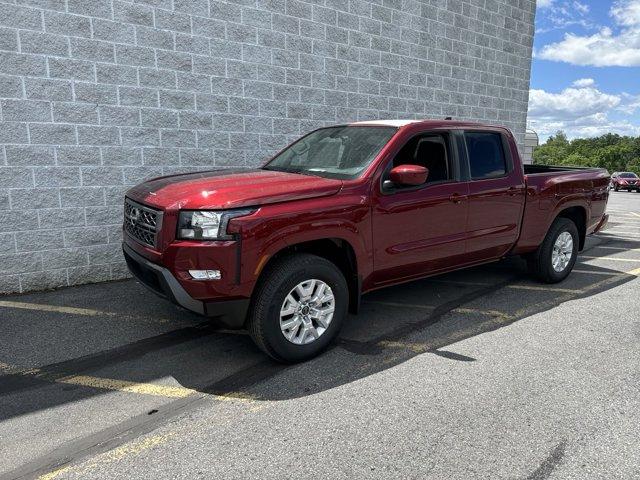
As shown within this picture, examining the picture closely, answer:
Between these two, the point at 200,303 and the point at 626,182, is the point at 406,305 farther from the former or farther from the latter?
the point at 626,182

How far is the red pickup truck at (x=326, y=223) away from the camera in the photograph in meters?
3.54

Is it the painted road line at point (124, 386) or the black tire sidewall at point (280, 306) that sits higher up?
the black tire sidewall at point (280, 306)

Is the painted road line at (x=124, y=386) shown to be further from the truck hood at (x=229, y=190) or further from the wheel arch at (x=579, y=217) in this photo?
the wheel arch at (x=579, y=217)

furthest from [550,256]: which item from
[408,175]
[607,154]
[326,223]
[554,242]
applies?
[607,154]

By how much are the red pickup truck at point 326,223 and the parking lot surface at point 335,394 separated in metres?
0.49

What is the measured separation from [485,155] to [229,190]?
116 inches

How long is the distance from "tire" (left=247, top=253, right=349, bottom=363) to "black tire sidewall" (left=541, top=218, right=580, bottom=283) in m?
3.17

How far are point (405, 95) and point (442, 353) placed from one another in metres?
6.26

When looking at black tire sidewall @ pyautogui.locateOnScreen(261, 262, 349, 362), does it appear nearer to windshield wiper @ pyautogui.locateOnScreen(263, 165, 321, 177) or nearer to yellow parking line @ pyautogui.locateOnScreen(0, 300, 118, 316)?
windshield wiper @ pyautogui.locateOnScreen(263, 165, 321, 177)

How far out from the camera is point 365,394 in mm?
3447

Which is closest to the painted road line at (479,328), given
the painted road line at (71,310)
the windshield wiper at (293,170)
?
the windshield wiper at (293,170)

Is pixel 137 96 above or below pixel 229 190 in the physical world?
above

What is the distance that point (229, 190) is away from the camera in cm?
368

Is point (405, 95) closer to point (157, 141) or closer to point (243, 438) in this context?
point (157, 141)
